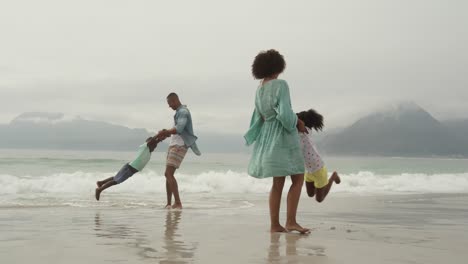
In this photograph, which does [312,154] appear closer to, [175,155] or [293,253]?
[293,253]

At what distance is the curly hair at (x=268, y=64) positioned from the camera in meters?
5.33

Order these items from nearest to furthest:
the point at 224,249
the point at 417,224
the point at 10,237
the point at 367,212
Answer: the point at 224,249 → the point at 10,237 → the point at 417,224 → the point at 367,212

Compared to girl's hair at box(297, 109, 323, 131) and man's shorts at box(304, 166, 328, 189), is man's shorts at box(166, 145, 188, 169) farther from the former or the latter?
girl's hair at box(297, 109, 323, 131)

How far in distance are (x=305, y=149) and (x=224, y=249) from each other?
1.98 metres

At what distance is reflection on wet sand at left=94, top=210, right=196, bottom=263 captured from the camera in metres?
3.88

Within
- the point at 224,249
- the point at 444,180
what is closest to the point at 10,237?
the point at 224,249

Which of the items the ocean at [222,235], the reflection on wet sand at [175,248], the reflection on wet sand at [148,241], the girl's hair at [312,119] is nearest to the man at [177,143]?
the ocean at [222,235]

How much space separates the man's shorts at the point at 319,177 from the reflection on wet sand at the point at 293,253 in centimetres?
146

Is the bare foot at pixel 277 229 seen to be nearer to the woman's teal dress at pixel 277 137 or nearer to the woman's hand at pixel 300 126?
the woman's teal dress at pixel 277 137

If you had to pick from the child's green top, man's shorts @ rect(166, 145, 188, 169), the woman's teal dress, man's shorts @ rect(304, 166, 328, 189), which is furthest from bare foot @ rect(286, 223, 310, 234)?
the child's green top

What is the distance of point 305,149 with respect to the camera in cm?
588

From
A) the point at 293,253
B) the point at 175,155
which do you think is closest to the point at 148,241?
the point at 293,253

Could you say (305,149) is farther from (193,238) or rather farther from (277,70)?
(193,238)

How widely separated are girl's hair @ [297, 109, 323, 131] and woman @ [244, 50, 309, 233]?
593 millimetres
